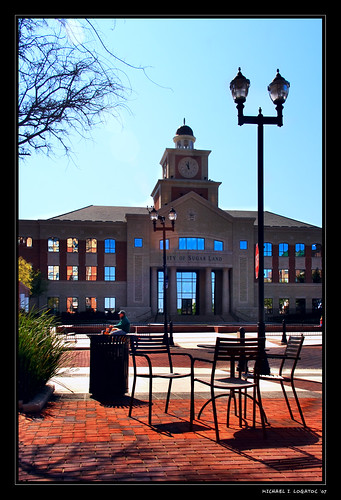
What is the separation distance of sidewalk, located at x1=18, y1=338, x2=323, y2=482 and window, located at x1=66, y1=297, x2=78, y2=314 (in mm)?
48254

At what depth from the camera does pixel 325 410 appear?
370 cm

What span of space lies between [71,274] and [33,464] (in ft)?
172

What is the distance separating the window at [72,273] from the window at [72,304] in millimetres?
2247

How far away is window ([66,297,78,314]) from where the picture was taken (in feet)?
184

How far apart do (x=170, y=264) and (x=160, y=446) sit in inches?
1973

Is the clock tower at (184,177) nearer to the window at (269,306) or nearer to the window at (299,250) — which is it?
the window at (299,250)

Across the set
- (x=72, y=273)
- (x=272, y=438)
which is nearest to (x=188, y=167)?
(x=72, y=273)

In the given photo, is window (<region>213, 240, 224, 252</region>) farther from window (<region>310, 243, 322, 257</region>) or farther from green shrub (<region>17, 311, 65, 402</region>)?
green shrub (<region>17, 311, 65, 402</region>)

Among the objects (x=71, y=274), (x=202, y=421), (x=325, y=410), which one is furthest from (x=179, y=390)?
(x=71, y=274)

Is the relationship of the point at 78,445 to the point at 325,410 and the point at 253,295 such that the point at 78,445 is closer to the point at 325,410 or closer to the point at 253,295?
the point at 325,410

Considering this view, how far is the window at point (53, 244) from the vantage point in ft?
186

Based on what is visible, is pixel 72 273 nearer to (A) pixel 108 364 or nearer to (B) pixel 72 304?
(B) pixel 72 304

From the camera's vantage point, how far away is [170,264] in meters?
55.9

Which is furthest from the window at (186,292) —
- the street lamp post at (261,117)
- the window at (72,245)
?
the street lamp post at (261,117)
